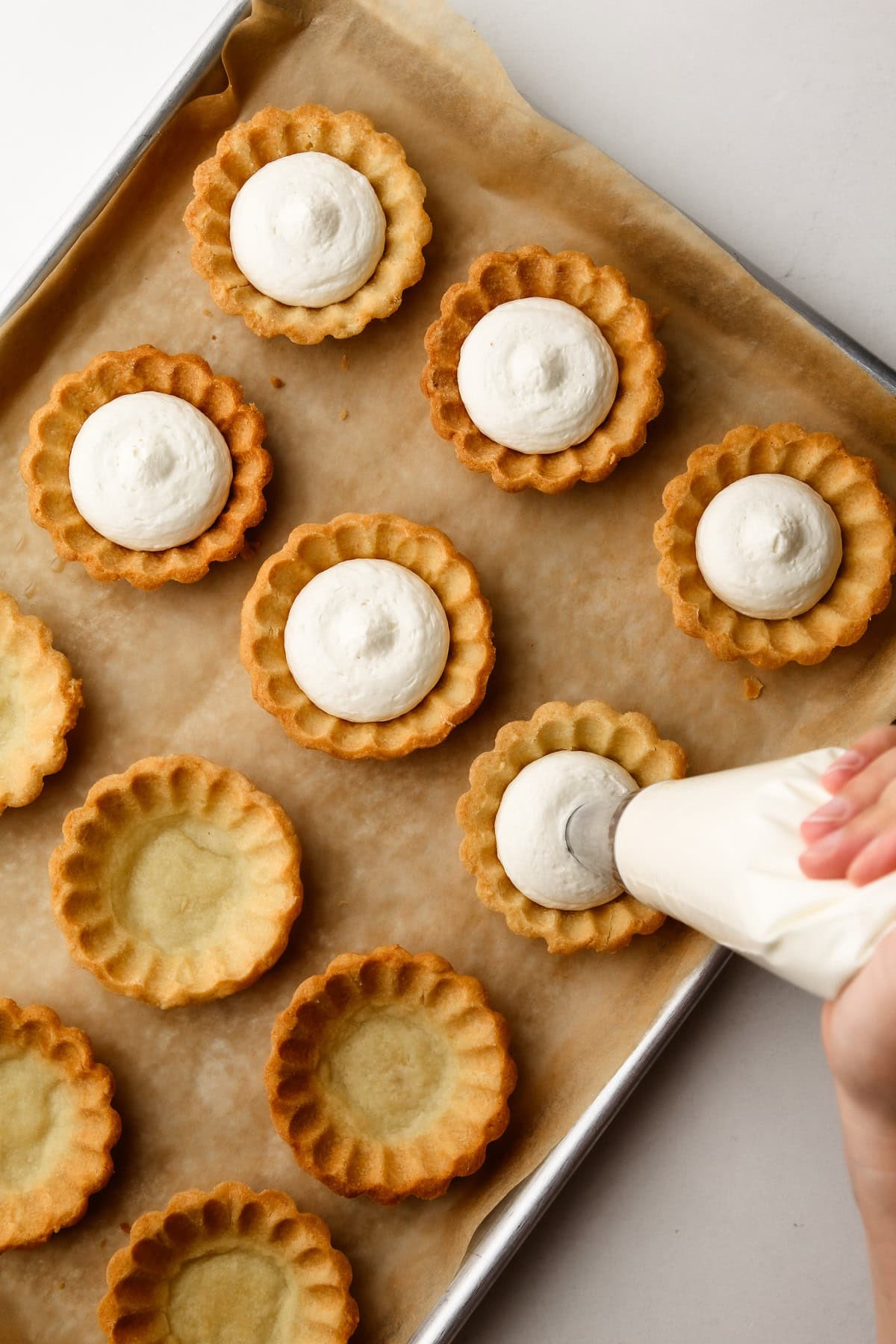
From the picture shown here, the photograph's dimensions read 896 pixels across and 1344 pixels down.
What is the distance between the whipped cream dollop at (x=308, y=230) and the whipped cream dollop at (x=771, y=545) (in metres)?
0.93

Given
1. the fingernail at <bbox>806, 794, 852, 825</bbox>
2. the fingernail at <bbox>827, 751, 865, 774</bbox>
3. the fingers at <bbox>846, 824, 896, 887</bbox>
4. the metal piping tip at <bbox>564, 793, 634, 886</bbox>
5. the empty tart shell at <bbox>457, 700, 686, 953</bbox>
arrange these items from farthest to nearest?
→ the empty tart shell at <bbox>457, 700, 686, 953</bbox>, the metal piping tip at <bbox>564, 793, 634, 886</bbox>, the fingernail at <bbox>827, 751, 865, 774</bbox>, the fingernail at <bbox>806, 794, 852, 825</bbox>, the fingers at <bbox>846, 824, 896, 887</bbox>

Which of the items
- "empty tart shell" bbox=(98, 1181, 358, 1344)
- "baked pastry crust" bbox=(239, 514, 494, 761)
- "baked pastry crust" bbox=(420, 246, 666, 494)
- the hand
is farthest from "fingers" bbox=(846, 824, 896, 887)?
"empty tart shell" bbox=(98, 1181, 358, 1344)

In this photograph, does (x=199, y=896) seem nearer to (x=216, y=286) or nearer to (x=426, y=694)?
(x=426, y=694)

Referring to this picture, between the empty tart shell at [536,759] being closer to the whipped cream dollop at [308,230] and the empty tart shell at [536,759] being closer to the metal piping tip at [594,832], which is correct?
the metal piping tip at [594,832]

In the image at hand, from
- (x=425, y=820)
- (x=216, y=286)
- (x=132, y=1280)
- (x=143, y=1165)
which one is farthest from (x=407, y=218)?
(x=132, y=1280)

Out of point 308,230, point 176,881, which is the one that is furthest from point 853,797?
point 308,230

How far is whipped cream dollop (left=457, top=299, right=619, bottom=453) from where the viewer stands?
2.34m

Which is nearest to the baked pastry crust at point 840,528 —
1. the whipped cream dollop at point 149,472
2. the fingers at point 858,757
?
the fingers at point 858,757

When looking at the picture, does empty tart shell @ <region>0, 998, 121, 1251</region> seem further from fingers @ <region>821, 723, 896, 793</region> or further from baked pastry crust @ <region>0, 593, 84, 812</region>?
fingers @ <region>821, 723, 896, 793</region>

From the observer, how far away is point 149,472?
232 centimetres

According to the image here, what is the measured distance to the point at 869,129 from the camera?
2539 millimetres

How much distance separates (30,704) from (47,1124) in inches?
34.4

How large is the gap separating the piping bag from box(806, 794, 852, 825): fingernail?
1.7 inches

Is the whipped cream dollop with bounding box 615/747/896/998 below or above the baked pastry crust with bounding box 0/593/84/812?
above
